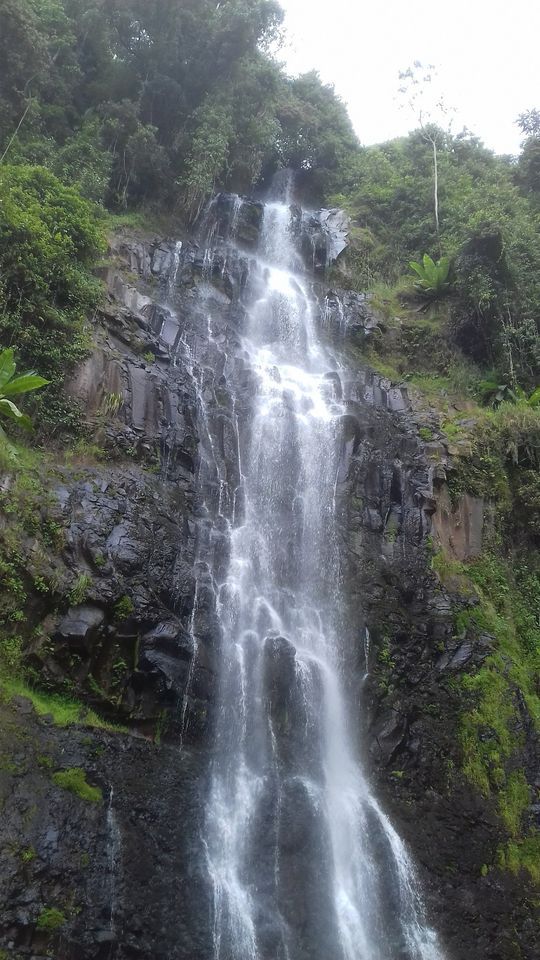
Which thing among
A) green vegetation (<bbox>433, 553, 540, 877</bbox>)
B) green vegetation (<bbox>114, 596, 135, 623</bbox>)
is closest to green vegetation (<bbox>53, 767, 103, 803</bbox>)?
green vegetation (<bbox>114, 596, 135, 623</bbox>)

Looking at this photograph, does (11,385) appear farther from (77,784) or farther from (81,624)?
(77,784)

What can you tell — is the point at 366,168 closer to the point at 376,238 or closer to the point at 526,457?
the point at 376,238

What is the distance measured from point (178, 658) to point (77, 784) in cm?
251

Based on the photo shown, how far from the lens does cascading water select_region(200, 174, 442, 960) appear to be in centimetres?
814

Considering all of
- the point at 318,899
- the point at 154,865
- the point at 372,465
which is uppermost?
the point at 372,465

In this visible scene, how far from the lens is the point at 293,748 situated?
1013 centimetres

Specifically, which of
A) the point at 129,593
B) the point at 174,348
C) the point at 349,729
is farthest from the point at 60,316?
the point at 349,729

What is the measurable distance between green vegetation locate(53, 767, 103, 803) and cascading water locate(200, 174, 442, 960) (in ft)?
5.70

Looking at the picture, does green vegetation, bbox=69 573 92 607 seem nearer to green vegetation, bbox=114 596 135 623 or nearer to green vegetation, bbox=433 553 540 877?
green vegetation, bbox=114 596 135 623

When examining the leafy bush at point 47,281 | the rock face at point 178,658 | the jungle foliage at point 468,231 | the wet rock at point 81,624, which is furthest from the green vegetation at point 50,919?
the jungle foliage at point 468,231

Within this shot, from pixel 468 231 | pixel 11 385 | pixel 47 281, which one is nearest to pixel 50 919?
pixel 11 385

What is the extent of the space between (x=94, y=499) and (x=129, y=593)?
1.89 m

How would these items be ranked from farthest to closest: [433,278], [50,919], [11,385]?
[433,278]
[11,385]
[50,919]

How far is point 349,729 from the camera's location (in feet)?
35.2
